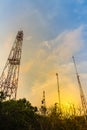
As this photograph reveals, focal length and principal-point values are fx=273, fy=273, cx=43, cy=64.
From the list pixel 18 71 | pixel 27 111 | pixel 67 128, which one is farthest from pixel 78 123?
pixel 18 71

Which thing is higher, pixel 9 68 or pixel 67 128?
pixel 9 68

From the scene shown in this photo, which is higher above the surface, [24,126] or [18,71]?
[18,71]

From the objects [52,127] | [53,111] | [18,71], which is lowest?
[52,127]

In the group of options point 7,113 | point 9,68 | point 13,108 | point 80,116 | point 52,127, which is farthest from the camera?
point 9,68

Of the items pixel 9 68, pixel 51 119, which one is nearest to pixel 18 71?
pixel 9 68

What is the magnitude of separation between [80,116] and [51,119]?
4760 millimetres

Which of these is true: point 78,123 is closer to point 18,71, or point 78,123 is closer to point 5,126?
point 5,126

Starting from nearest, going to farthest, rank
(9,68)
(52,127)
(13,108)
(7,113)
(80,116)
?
(52,127) < (80,116) < (7,113) < (13,108) < (9,68)

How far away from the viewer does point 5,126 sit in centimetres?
3778

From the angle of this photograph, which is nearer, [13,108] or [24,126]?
[24,126]

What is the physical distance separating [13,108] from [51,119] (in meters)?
10.2

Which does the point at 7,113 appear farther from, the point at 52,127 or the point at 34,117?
the point at 52,127

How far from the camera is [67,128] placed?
34.8 m

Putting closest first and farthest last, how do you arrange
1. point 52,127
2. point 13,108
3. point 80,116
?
point 52,127 → point 80,116 → point 13,108
